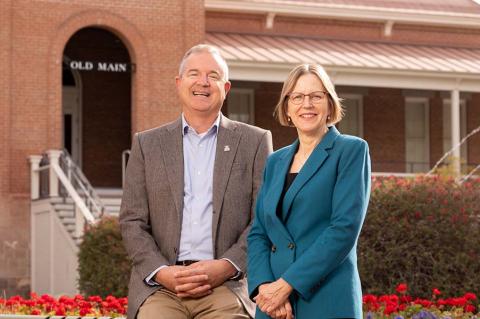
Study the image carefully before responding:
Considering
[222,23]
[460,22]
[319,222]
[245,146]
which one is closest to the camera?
[319,222]

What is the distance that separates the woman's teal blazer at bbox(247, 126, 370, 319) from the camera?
15.8 feet

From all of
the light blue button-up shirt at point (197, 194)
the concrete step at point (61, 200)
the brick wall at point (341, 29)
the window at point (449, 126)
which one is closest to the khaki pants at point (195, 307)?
the light blue button-up shirt at point (197, 194)

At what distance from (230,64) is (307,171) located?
20170 millimetres

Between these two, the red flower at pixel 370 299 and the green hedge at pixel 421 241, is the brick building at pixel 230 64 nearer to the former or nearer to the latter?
the green hedge at pixel 421 241

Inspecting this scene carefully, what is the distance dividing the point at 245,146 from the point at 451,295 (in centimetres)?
806

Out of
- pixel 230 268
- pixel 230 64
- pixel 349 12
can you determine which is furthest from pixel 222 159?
pixel 349 12

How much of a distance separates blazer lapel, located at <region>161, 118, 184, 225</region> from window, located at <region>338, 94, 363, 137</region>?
23572 mm

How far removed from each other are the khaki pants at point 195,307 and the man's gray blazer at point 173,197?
5 centimetres

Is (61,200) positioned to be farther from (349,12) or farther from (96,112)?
(349,12)

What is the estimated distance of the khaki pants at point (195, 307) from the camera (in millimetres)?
5305

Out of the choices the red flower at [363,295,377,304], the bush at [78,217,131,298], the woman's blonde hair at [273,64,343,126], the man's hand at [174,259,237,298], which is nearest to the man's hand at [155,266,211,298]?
the man's hand at [174,259,237,298]

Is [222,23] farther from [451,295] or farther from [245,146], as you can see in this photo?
[245,146]

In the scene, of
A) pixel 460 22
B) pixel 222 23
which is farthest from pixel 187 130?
pixel 460 22

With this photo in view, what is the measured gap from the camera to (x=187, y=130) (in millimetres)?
5781
